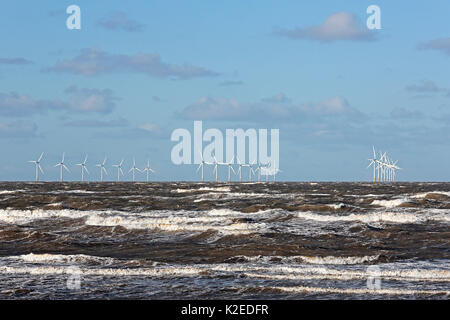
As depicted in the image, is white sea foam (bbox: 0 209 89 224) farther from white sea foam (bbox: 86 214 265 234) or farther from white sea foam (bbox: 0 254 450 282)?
white sea foam (bbox: 0 254 450 282)

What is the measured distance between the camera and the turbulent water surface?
2064 centimetres

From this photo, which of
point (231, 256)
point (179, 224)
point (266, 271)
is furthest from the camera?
point (179, 224)

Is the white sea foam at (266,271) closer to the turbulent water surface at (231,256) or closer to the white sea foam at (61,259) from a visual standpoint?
the turbulent water surface at (231,256)

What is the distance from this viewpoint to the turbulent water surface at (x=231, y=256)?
20.6 metres

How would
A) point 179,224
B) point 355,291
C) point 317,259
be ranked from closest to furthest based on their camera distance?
point 355,291, point 317,259, point 179,224

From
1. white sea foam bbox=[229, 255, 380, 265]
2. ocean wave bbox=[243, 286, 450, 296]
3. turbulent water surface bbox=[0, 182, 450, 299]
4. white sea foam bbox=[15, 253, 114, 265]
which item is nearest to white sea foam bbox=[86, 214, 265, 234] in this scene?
turbulent water surface bbox=[0, 182, 450, 299]

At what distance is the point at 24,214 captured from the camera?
182 ft

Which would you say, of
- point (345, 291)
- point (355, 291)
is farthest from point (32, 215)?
point (355, 291)

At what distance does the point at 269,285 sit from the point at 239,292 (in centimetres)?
140

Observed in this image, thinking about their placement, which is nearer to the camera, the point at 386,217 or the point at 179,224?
the point at 179,224

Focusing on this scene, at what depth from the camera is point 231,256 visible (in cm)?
2845

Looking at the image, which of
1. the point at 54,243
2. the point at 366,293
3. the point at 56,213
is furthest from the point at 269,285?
the point at 56,213

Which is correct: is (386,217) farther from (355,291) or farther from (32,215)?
(355,291)

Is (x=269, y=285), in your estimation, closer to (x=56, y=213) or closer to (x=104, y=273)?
(x=104, y=273)
